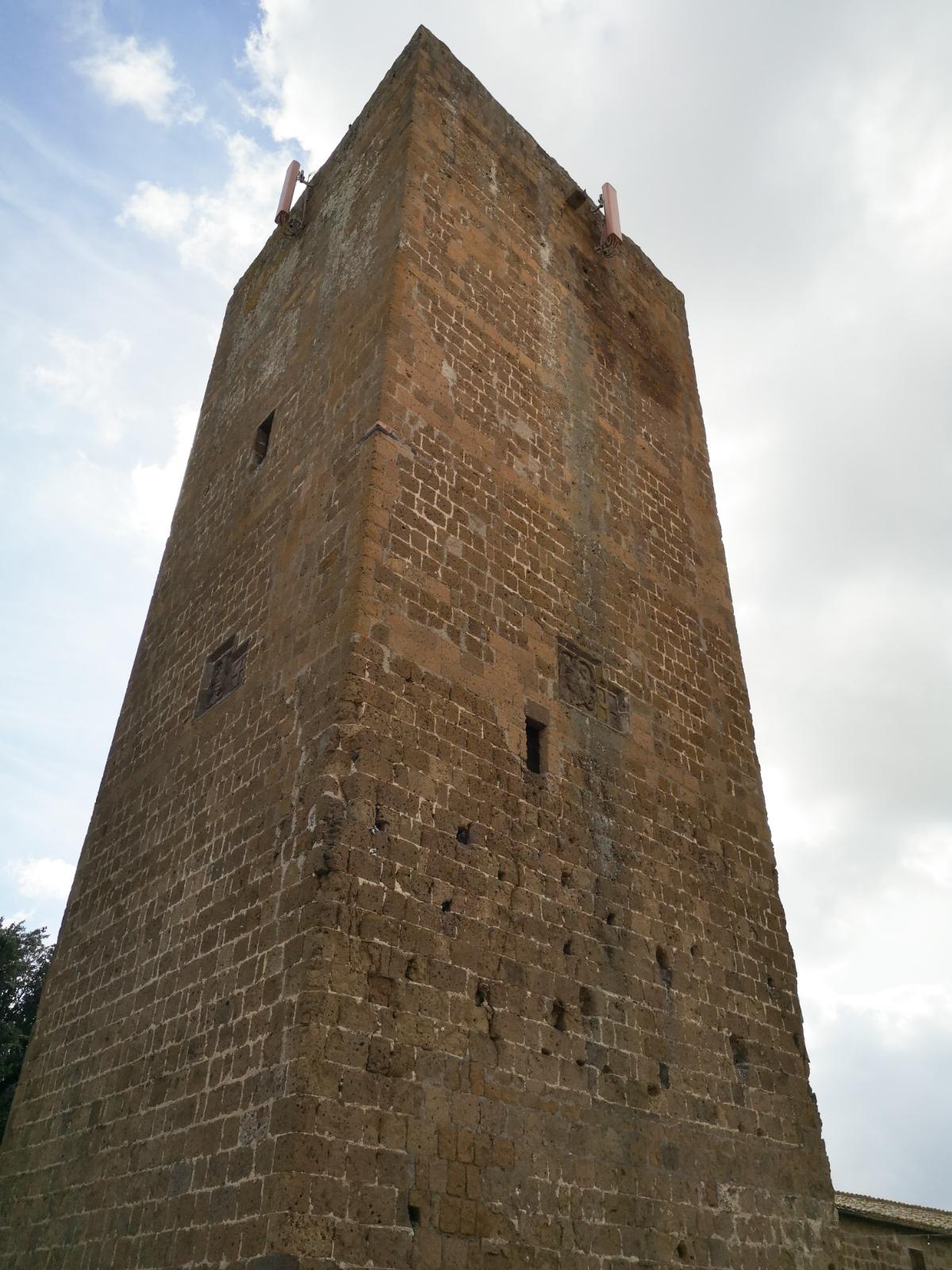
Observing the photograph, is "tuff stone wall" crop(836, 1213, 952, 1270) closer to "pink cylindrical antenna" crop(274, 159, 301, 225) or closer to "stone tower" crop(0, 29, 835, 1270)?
"stone tower" crop(0, 29, 835, 1270)

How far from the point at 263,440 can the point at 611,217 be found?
5.31 metres

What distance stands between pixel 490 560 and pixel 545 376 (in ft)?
8.96

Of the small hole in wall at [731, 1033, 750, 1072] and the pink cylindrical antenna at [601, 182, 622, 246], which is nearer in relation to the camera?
the small hole in wall at [731, 1033, 750, 1072]

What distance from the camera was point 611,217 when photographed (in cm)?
1171

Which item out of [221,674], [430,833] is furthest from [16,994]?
[430,833]

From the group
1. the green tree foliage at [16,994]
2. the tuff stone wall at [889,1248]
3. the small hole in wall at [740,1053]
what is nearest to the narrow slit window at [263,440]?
the small hole in wall at [740,1053]

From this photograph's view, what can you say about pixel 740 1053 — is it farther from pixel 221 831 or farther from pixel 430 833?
pixel 221 831

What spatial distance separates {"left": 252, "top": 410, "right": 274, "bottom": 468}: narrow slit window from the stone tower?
7 centimetres

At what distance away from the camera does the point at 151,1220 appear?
564 cm

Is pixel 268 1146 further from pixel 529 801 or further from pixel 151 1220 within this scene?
pixel 529 801

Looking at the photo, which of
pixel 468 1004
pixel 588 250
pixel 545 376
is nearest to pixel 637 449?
pixel 545 376

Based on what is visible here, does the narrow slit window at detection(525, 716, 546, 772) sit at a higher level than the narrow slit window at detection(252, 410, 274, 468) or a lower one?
lower

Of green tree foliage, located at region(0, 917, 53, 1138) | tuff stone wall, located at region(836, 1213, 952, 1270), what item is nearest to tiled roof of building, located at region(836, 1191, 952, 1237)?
tuff stone wall, located at region(836, 1213, 952, 1270)

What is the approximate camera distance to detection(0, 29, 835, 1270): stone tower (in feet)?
17.4
